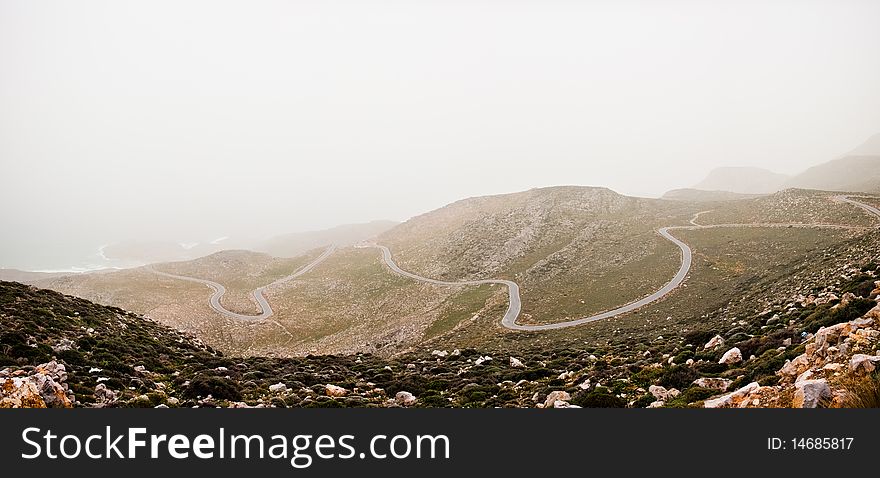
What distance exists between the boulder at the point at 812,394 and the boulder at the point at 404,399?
14.7 m

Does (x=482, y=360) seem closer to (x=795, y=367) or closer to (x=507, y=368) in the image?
(x=507, y=368)

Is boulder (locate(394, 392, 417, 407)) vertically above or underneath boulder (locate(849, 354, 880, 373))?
underneath

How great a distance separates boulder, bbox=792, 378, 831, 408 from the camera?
886 cm

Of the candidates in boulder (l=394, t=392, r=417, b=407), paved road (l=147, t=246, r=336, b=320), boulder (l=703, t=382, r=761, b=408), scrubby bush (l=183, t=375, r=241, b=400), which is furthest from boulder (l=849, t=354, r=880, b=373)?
paved road (l=147, t=246, r=336, b=320)

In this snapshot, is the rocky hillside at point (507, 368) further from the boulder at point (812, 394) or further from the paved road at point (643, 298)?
the paved road at point (643, 298)

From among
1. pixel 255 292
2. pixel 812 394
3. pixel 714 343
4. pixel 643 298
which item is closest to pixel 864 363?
pixel 812 394

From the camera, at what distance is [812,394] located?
9000 millimetres

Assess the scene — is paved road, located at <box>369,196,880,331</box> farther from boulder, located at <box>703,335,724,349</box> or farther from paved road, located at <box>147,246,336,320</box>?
paved road, located at <box>147,246,336,320</box>

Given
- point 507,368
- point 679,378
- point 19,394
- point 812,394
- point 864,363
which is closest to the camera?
point 812,394

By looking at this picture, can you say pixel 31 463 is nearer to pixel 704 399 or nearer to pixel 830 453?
pixel 830 453

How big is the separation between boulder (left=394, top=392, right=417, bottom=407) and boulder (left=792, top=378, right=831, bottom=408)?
14.7 metres

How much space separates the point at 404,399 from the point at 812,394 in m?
15.6

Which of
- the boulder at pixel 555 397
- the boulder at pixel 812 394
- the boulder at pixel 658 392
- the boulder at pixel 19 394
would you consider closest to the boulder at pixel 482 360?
the boulder at pixel 555 397

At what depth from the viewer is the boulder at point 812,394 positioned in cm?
886
